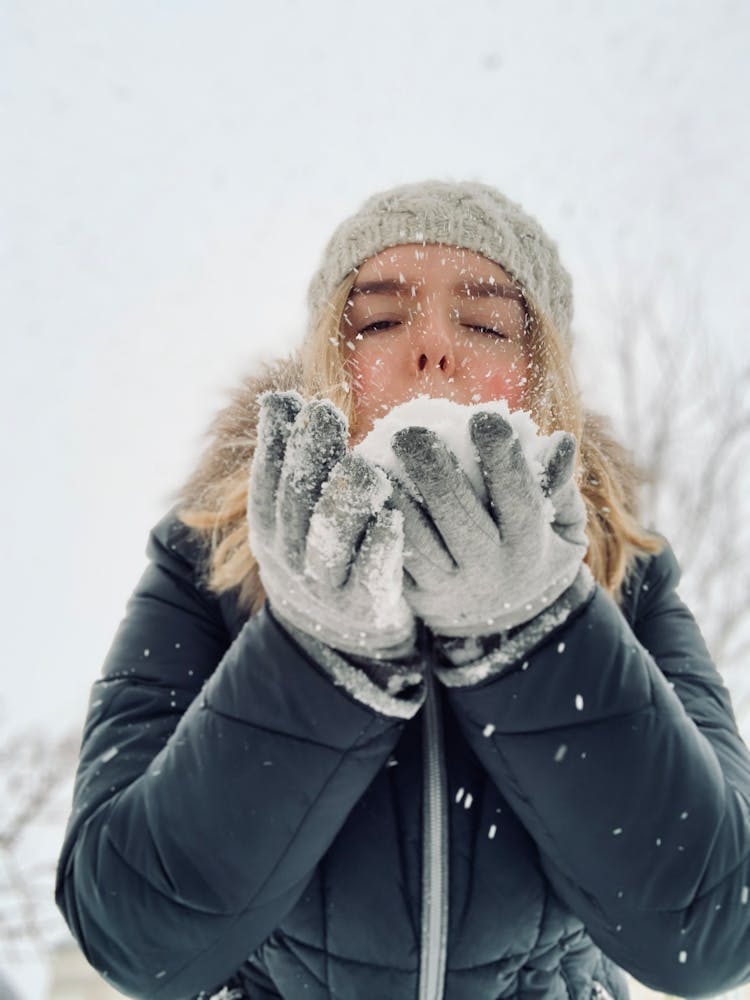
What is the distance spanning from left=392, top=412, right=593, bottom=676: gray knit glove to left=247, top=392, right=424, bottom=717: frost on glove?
38 millimetres

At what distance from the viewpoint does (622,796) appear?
938 mm

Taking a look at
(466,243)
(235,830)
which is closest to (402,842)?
(235,830)

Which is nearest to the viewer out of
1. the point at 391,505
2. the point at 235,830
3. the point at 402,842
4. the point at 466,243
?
the point at 391,505

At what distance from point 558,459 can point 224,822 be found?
63 centimetres

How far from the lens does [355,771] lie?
97cm

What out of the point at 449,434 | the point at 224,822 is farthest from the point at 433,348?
the point at 224,822

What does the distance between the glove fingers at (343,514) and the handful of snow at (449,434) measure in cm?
4

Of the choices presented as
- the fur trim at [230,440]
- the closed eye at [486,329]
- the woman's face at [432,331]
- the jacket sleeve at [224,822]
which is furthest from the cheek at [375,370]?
the jacket sleeve at [224,822]

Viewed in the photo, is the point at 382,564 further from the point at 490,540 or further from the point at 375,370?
the point at 375,370

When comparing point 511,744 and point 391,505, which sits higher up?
point 391,505

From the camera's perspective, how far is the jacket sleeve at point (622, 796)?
0.94m

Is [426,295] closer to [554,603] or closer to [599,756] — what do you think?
[554,603]

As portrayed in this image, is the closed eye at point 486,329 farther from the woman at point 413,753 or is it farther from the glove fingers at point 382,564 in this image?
the glove fingers at point 382,564

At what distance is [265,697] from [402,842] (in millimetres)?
329
